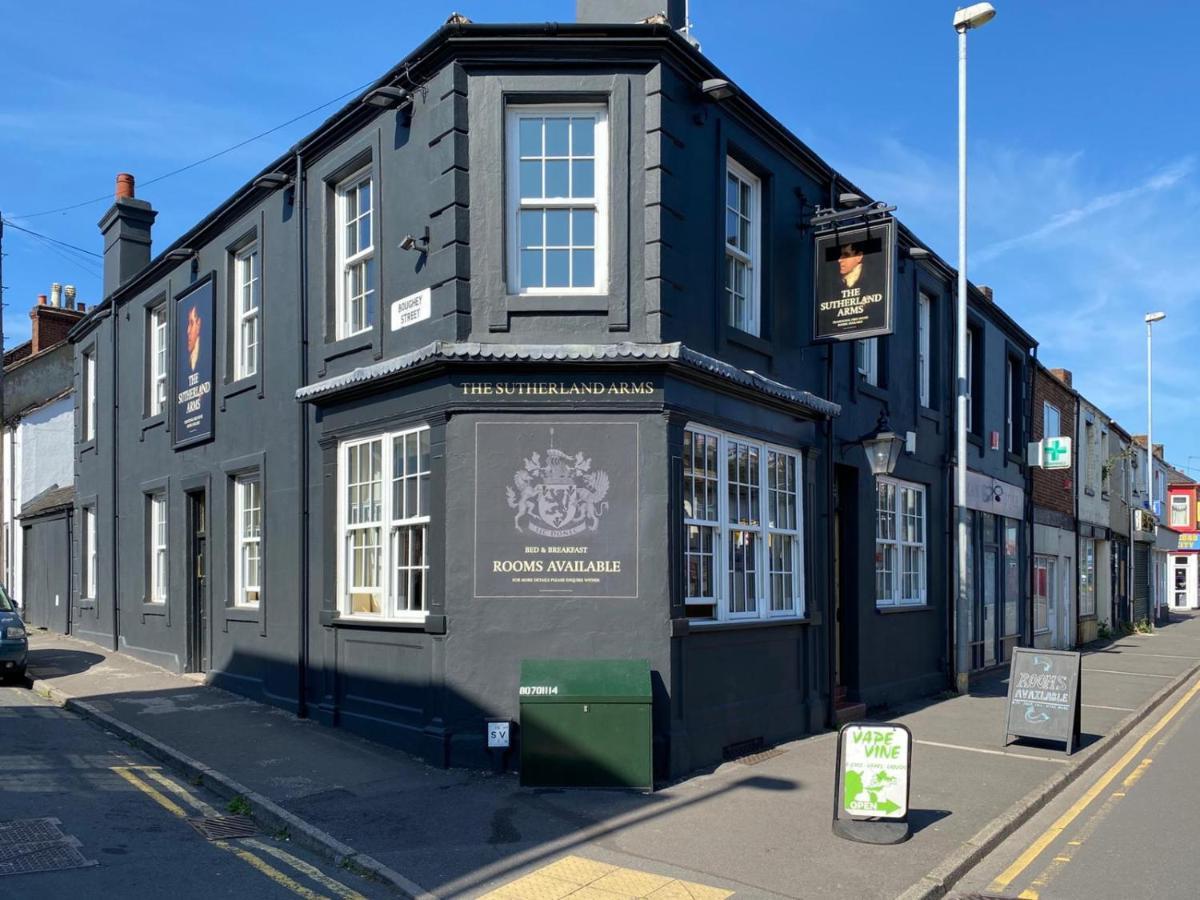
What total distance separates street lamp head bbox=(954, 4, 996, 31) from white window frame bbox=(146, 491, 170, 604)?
14232 mm

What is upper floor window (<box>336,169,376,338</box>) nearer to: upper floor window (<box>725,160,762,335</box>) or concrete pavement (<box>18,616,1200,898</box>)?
upper floor window (<box>725,160,762,335</box>)

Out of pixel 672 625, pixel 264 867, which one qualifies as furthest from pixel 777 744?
pixel 264 867

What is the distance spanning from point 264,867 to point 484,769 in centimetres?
265

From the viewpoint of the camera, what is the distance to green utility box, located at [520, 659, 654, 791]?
8.77m

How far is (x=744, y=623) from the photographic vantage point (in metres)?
10.7

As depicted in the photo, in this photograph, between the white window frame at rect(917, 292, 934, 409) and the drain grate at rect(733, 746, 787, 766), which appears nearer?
the drain grate at rect(733, 746, 787, 766)

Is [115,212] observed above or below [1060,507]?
above

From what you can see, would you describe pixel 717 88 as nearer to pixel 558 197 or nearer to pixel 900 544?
pixel 558 197

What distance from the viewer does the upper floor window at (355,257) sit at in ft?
37.9

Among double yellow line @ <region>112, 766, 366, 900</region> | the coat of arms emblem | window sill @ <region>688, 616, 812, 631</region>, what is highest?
the coat of arms emblem

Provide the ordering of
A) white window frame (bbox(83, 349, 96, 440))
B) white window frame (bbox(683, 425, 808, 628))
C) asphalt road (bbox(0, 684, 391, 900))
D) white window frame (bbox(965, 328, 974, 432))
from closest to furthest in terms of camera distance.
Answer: asphalt road (bbox(0, 684, 391, 900)) → white window frame (bbox(683, 425, 808, 628)) → white window frame (bbox(965, 328, 974, 432)) → white window frame (bbox(83, 349, 96, 440))

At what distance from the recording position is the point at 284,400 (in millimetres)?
12719

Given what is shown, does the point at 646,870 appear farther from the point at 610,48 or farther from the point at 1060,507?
the point at 1060,507

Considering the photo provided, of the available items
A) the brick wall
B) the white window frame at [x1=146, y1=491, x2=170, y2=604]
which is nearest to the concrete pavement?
the white window frame at [x1=146, y1=491, x2=170, y2=604]
